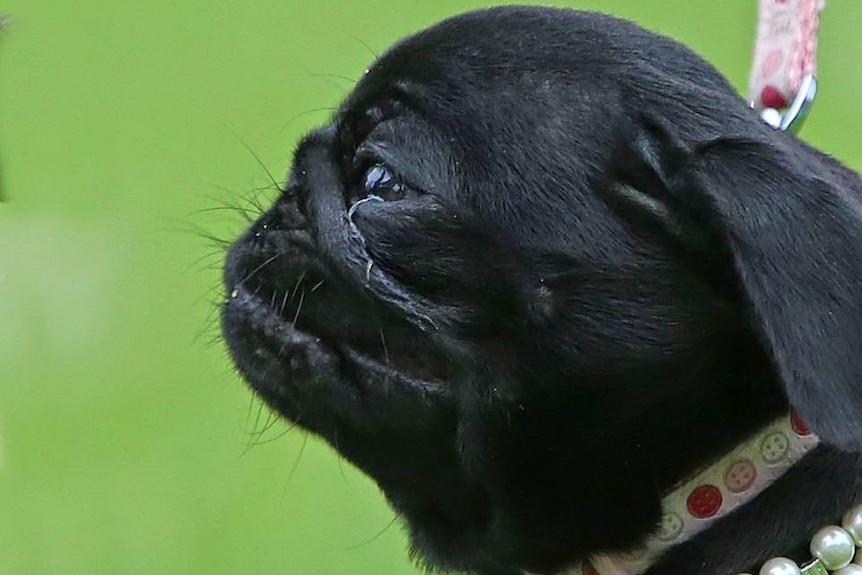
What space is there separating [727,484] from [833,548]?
0.08 m

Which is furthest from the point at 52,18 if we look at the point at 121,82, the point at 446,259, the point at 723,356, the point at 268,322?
the point at 723,356

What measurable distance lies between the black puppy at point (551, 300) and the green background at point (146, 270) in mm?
691

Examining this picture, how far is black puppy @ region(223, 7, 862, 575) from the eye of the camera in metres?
0.89

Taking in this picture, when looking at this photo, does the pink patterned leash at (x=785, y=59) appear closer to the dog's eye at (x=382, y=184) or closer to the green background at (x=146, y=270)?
the dog's eye at (x=382, y=184)

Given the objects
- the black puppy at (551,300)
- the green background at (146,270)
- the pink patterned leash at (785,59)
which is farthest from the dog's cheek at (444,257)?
the green background at (146,270)

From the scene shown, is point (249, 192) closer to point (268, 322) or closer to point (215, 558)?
point (215, 558)

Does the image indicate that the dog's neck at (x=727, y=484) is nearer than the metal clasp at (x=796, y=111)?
Yes

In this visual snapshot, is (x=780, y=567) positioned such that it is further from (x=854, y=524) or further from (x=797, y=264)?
(x=797, y=264)

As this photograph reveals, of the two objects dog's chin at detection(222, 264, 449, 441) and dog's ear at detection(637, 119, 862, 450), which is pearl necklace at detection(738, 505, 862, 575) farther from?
dog's chin at detection(222, 264, 449, 441)

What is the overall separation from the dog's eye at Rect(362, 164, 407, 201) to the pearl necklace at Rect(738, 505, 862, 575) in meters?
0.39

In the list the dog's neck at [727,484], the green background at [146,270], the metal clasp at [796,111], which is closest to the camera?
the dog's neck at [727,484]

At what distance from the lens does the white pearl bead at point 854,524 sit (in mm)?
854

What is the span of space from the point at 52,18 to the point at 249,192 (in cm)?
36

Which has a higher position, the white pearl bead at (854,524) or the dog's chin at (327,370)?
the dog's chin at (327,370)
